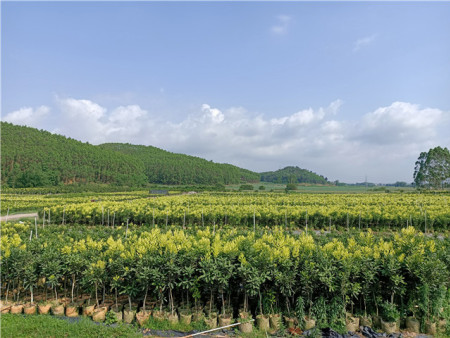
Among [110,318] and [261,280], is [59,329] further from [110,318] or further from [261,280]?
[261,280]

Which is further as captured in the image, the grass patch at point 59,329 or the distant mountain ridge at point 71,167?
the distant mountain ridge at point 71,167

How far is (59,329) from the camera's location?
4969mm


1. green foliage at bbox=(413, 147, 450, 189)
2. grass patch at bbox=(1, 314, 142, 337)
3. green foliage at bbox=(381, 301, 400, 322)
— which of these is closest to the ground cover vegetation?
green foliage at bbox=(381, 301, 400, 322)

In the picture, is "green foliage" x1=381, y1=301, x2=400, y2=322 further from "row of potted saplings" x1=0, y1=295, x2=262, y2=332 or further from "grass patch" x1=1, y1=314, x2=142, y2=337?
"grass patch" x1=1, y1=314, x2=142, y2=337

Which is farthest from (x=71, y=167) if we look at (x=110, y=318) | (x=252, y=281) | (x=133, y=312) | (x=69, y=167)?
(x=252, y=281)

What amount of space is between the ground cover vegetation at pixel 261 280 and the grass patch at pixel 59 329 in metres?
0.41

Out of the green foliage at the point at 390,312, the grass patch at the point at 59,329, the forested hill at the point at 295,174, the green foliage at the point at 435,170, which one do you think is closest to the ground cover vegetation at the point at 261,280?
the green foliage at the point at 390,312

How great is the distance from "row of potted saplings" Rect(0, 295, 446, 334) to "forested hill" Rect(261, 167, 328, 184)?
13901 centimetres

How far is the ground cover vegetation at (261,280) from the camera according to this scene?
5109 millimetres

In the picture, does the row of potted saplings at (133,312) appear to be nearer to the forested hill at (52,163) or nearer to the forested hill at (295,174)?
the forested hill at (52,163)

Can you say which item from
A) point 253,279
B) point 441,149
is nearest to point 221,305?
point 253,279

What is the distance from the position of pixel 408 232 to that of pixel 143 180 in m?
89.6

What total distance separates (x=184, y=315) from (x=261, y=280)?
1662 mm

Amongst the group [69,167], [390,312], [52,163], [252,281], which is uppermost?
[52,163]
